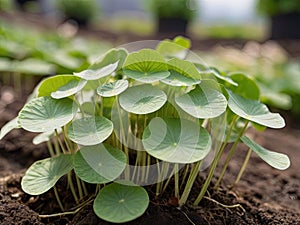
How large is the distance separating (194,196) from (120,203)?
259mm

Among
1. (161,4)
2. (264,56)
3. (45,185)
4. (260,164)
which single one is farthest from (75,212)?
(161,4)

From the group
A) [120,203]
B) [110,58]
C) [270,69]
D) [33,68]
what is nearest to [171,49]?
[110,58]

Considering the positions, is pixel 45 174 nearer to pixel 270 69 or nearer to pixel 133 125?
pixel 133 125

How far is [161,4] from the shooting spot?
7184 millimetres

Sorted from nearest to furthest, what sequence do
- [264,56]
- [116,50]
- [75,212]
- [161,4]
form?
1. [75,212]
2. [116,50]
3. [264,56]
4. [161,4]

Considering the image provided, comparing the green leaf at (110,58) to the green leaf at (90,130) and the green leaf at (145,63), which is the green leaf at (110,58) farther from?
the green leaf at (90,130)

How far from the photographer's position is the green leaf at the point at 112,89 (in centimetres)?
91

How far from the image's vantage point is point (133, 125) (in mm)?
1096

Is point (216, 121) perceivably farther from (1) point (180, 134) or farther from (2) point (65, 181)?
(2) point (65, 181)

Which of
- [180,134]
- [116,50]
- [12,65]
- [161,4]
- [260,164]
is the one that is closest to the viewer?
[180,134]

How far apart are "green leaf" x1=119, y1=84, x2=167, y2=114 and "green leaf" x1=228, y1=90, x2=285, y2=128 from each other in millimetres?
163

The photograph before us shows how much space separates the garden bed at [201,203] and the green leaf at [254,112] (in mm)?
224

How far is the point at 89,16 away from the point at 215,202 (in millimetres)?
7420

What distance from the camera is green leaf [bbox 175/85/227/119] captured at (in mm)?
906
